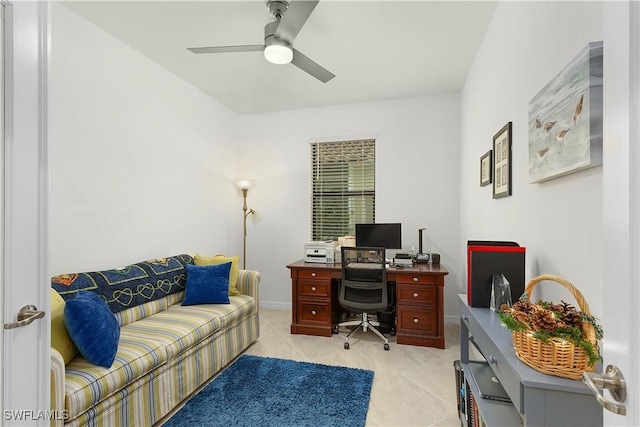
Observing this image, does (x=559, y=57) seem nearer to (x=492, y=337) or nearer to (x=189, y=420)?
(x=492, y=337)

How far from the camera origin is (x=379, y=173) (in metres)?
4.11

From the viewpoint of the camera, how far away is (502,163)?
212 centimetres

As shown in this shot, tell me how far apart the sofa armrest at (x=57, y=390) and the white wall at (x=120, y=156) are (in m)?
1.09

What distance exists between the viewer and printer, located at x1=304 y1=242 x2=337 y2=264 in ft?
12.0

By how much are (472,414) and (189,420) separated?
1674mm

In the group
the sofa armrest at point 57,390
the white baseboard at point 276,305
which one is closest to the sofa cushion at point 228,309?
the sofa armrest at point 57,390

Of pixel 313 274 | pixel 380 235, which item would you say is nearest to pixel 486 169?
pixel 380 235

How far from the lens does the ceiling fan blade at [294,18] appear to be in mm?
1895

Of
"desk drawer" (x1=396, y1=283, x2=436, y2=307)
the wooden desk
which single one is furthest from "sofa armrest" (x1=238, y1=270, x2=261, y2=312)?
"desk drawer" (x1=396, y1=283, x2=436, y2=307)

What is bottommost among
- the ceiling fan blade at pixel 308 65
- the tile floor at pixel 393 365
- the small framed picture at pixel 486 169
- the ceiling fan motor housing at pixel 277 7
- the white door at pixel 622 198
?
the tile floor at pixel 393 365

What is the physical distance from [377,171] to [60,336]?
348 cm

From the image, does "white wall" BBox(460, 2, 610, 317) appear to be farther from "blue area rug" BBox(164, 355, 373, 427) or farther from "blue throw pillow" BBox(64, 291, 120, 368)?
"blue throw pillow" BBox(64, 291, 120, 368)

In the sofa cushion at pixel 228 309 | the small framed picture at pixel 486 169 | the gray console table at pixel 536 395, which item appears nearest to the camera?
the gray console table at pixel 536 395

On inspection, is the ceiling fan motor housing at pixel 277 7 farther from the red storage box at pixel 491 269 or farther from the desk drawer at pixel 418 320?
the desk drawer at pixel 418 320
